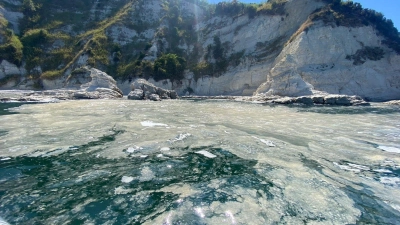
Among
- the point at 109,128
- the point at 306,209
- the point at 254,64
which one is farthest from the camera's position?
the point at 254,64

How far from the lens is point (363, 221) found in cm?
285

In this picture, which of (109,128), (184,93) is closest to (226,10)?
(184,93)

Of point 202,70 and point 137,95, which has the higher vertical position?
point 202,70

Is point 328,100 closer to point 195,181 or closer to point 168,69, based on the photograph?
point 195,181

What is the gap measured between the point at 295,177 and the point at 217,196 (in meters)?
1.77

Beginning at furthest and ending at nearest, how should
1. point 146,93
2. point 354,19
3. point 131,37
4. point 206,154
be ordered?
point 131,37 → point 354,19 → point 146,93 → point 206,154

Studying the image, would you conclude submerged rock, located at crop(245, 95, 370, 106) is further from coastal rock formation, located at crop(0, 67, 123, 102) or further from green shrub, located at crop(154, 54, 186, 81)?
green shrub, located at crop(154, 54, 186, 81)

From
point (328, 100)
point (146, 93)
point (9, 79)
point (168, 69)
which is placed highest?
point (168, 69)

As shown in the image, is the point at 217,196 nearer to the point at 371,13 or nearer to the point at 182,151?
the point at 182,151

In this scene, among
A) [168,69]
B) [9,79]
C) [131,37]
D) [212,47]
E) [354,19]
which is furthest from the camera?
[131,37]

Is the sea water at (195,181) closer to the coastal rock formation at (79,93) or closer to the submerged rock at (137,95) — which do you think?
the submerged rock at (137,95)

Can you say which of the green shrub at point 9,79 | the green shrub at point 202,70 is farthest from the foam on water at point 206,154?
the green shrub at point 9,79

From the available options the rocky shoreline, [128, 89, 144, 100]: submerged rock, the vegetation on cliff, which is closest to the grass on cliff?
the vegetation on cliff

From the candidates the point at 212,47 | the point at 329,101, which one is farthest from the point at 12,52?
the point at 329,101
